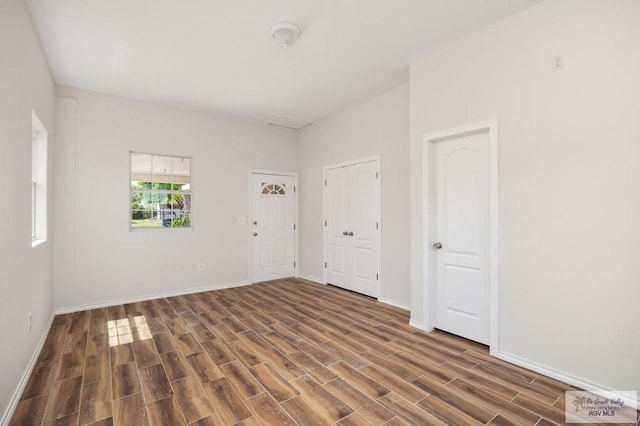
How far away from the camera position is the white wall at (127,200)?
3.88 metres

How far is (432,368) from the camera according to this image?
244 centimetres

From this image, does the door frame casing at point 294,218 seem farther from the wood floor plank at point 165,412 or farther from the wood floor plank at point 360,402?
the wood floor plank at point 360,402

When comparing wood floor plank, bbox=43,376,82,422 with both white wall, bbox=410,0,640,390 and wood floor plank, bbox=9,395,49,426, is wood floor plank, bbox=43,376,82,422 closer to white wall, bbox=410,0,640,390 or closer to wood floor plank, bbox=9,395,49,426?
wood floor plank, bbox=9,395,49,426

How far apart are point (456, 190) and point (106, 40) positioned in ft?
12.5

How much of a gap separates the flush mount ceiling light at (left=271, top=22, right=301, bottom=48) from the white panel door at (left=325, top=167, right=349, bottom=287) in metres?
2.46

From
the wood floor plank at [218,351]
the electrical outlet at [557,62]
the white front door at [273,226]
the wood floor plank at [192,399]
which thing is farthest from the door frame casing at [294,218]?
the electrical outlet at [557,62]

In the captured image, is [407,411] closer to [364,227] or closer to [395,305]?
[395,305]

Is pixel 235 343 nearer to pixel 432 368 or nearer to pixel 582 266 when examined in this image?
pixel 432 368

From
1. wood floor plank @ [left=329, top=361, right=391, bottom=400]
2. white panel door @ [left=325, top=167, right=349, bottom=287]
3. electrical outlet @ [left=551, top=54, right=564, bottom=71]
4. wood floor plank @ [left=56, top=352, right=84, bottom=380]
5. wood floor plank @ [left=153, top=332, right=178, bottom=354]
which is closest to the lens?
wood floor plank @ [left=329, top=361, right=391, bottom=400]

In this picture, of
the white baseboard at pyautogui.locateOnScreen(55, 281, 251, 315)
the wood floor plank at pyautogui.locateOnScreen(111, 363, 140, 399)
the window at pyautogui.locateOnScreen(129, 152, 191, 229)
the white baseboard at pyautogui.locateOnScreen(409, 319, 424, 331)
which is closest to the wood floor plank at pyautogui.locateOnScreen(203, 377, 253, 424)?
the wood floor plank at pyautogui.locateOnScreen(111, 363, 140, 399)

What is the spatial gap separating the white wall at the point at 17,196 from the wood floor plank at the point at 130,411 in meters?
0.60

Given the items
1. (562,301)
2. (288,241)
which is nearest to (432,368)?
(562,301)

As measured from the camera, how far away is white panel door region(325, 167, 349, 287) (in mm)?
4961

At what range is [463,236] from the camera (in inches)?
118
